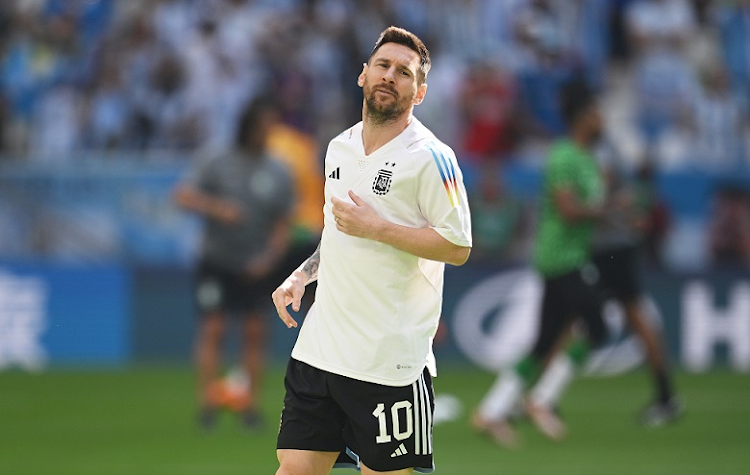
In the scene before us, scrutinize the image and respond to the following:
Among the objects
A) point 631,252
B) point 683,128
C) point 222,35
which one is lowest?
point 631,252

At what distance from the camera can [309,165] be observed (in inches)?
592

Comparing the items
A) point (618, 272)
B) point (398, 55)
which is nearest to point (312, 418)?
point (398, 55)

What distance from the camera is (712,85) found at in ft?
63.9

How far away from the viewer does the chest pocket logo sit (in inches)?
233

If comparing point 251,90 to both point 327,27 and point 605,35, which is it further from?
point 605,35

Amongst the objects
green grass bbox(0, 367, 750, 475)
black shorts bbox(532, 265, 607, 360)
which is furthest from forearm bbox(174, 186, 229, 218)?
black shorts bbox(532, 265, 607, 360)

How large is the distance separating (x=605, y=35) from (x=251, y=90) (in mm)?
5351

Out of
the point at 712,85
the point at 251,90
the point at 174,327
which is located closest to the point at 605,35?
the point at 712,85

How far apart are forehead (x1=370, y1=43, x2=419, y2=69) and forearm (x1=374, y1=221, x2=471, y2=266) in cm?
69

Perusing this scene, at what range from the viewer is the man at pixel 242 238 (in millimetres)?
12211

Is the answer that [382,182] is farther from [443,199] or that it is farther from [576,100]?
[576,100]

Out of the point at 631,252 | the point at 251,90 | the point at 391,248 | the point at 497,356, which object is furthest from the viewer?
the point at 251,90

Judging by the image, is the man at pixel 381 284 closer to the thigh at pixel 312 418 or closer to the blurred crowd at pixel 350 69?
the thigh at pixel 312 418

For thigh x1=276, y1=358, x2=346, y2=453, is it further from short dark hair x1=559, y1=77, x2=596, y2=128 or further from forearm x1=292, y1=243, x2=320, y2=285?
short dark hair x1=559, y1=77, x2=596, y2=128
